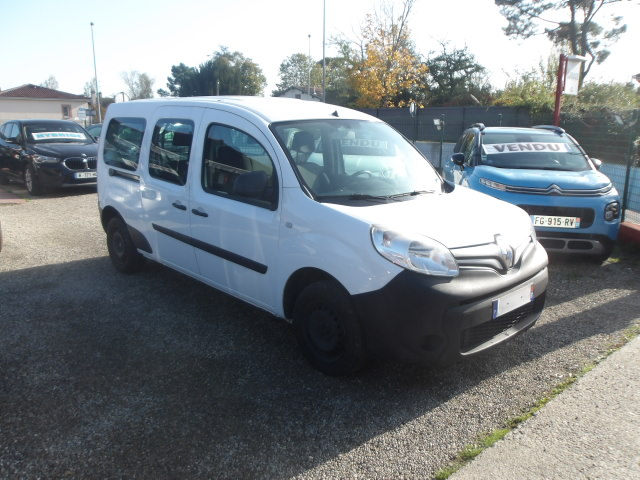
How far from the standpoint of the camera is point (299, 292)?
3.68 meters

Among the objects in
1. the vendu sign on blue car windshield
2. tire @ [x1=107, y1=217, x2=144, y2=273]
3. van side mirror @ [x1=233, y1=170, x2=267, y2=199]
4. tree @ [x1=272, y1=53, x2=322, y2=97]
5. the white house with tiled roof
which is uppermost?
tree @ [x1=272, y1=53, x2=322, y2=97]

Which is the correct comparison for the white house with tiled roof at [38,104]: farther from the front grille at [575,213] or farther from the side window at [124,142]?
the front grille at [575,213]

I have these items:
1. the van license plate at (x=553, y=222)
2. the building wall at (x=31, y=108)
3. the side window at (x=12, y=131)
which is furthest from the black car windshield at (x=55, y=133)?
the building wall at (x=31, y=108)

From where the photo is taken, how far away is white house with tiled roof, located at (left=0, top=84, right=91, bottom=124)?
194 feet

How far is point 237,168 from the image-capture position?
4.05m

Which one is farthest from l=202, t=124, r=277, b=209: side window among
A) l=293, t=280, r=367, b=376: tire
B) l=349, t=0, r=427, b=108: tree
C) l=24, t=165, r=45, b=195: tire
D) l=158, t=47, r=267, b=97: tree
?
l=158, t=47, r=267, b=97: tree

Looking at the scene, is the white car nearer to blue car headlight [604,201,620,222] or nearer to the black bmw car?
blue car headlight [604,201,620,222]

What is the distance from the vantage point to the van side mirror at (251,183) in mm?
3627

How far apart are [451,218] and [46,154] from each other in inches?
423

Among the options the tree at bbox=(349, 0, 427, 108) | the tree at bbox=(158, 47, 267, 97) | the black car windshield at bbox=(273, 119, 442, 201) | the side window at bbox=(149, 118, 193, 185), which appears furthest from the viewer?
the tree at bbox=(158, 47, 267, 97)

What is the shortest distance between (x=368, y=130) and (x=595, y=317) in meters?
2.62

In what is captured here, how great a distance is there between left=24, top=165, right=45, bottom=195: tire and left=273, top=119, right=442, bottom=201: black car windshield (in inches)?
381

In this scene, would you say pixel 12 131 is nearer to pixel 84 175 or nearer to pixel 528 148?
pixel 84 175

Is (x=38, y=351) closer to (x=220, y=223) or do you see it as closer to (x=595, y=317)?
(x=220, y=223)
